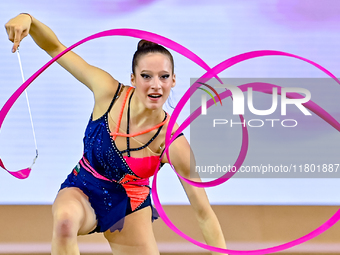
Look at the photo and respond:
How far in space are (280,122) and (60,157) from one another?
1.24 metres

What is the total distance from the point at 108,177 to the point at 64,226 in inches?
11.9

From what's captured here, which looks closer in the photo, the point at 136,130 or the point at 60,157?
the point at 136,130

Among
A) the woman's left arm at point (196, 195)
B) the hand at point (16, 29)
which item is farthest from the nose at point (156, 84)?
the hand at point (16, 29)

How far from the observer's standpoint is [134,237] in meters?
1.90

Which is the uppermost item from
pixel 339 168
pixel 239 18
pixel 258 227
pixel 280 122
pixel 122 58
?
pixel 239 18

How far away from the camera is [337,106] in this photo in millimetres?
2701

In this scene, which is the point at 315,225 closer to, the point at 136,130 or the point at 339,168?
the point at 339,168

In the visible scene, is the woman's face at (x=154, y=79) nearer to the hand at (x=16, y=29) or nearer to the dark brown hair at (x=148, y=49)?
the dark brown hair at (x=148, y=49)

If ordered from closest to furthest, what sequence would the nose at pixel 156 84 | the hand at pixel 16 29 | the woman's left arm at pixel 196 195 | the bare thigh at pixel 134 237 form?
the hand at pixel 16 29
the nose at pixel 156 84
the woman's left arm at pixel 196 195
the bare thigh at pixel 134 237

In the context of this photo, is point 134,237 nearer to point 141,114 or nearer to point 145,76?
point 141,114

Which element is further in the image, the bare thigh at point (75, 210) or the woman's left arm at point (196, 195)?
the woman's left arm at point (196, 195)

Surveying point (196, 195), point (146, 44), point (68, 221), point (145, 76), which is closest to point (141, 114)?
point (145, 76)

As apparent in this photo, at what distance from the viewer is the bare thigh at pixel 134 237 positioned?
190 centimetres

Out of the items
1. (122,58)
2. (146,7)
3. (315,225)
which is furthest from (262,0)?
(315,225)
